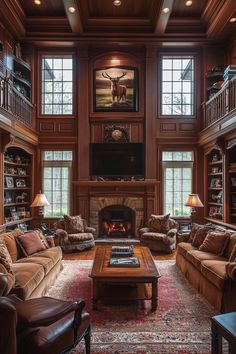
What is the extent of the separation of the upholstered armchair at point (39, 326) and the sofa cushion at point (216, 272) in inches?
70.7

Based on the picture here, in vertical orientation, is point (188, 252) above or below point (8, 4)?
below

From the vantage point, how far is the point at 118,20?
26.7 ft

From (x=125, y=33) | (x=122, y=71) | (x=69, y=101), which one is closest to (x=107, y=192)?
(x=69, y=101)

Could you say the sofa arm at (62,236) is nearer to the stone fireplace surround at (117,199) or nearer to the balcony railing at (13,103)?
the stone fireplace surround at (117,199)

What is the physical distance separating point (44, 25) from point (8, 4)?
1.38 meters

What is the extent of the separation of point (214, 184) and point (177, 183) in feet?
3.52

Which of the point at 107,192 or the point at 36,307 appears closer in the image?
the point at 36,307

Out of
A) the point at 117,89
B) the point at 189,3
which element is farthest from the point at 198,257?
the point at 189,3

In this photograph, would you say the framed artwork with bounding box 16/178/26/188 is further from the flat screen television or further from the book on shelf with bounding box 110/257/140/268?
the book on shelf with bounding box 110/257/140/268

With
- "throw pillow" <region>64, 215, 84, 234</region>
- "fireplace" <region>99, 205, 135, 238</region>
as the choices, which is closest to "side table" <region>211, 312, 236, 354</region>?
"throw pillow" <region>64, 215, 84, 234</region>

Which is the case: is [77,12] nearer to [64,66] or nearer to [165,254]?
[64,66]

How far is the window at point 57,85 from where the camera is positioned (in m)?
8.81

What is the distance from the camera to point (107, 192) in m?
8.49

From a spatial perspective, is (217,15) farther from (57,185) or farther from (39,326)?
(39,326)
